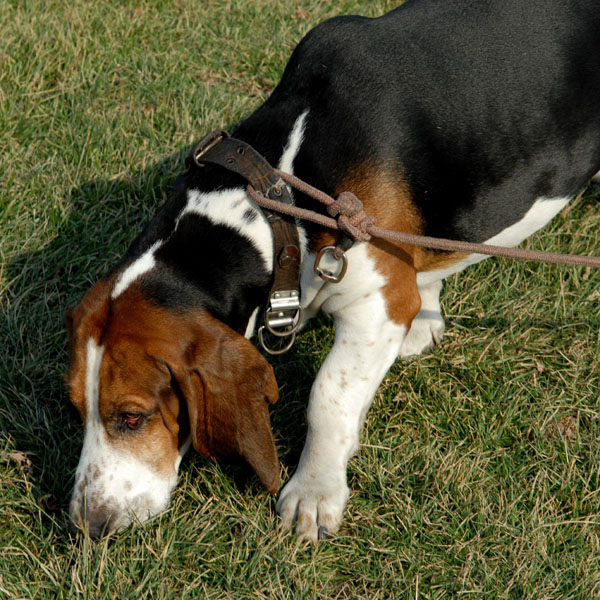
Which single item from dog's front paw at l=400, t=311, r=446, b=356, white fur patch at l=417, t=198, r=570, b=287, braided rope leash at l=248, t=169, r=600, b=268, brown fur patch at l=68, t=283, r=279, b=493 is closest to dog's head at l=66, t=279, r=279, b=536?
brown fur patch at l=68, t=283, r=279, b=493

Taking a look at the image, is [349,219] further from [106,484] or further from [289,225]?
[106,484]

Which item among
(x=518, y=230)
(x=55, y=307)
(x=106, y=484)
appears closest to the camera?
(x=106, y=484)

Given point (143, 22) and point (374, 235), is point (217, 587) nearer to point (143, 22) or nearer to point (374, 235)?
point (374, 235)

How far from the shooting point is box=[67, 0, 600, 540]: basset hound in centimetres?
291

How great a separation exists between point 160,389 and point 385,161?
1.21 m

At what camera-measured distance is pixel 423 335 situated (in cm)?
411

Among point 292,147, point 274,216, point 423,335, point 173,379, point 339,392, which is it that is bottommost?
point 423,335

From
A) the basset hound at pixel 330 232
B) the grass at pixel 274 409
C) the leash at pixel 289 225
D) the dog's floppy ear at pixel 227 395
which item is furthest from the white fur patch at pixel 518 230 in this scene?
the dog's floppy ear at pixel 227 395

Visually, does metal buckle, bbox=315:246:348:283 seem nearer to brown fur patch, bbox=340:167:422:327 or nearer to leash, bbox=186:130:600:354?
leash, bbox=186:130:600:354

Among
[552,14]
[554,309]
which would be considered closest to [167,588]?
[554,309]

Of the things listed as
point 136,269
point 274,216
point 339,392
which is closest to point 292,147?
point 274,216

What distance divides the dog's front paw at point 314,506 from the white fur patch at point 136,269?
109 centimetres

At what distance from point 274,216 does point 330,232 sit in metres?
0.22

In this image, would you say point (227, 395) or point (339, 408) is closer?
point (227, 395)
